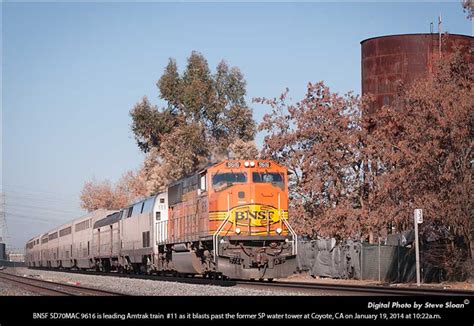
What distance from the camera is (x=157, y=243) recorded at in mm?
31547

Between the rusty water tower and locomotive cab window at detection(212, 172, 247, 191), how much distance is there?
1749cm

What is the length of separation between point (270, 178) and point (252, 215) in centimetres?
154

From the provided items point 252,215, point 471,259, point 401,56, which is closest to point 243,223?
point 252,215

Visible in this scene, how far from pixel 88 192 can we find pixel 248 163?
266 ft

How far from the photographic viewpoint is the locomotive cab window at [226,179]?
24.1 m

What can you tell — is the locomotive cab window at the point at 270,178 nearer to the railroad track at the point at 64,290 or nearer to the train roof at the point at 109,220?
the railroad track at the point at 64,290

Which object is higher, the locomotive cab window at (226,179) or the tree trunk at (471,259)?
the locomotive cab window at (226,179)

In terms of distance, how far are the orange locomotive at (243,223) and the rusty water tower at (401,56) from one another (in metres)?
17.0

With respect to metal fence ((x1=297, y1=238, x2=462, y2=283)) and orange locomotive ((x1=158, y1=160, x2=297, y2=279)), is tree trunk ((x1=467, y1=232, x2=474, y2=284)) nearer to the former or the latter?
metal fence ((x1=297, y1=238, x2=462, y2=283))

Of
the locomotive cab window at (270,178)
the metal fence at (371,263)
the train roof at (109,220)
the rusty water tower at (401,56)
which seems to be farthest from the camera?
the train roof at (109,220)

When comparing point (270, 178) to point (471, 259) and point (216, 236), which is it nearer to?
point (216, 236)

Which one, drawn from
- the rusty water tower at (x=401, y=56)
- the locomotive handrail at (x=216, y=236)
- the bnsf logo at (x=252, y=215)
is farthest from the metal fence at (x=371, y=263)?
the rusty water tower at (x=401, y=56)
